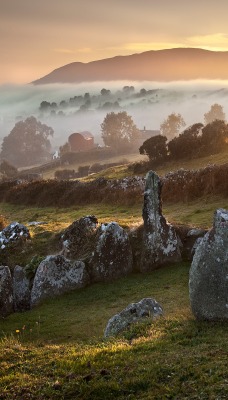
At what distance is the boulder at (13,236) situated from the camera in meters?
25.3

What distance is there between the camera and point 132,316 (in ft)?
48.5

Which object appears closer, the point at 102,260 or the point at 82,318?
the point at 82,318

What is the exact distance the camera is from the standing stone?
74.5ft

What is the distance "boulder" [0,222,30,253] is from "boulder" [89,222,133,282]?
5.43 meters

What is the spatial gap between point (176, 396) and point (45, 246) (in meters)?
17.9

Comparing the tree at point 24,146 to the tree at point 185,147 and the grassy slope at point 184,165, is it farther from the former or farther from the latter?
the tree at point 185,147

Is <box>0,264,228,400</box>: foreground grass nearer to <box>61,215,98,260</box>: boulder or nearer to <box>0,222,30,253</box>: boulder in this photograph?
<box>61,215,98,260</box>: boulder

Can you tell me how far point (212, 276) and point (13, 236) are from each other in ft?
50.8

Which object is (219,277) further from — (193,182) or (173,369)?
(193,182)

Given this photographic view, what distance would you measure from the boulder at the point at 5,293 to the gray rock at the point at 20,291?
0.67 metres

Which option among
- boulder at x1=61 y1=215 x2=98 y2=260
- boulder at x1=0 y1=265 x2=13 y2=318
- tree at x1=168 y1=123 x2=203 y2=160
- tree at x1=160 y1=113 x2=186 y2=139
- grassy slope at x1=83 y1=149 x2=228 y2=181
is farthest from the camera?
tree at x1=160 y1=113 x2=186 y2=139

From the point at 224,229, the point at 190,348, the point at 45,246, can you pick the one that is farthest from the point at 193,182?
the point at 190,348

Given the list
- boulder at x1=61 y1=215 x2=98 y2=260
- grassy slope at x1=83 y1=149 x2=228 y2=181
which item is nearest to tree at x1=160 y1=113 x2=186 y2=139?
grassy slope at x1=83 y1=149 x2=228 y2=181

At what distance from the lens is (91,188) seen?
148ft
